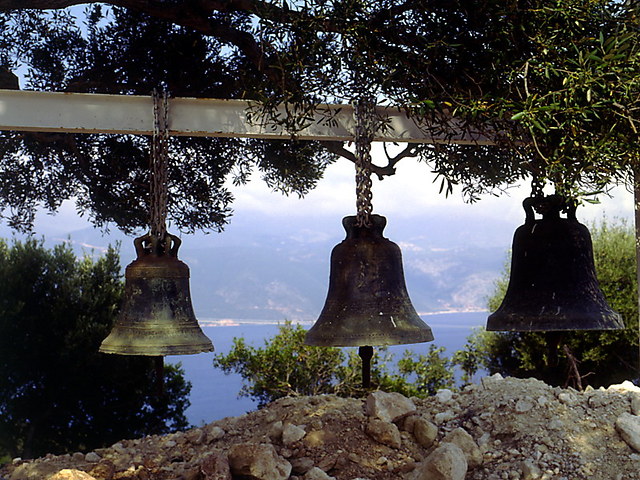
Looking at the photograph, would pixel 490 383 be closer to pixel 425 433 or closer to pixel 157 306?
pixel 425 433

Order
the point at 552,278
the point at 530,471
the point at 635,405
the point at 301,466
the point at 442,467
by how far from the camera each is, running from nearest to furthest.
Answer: the point at 552,278, the point at 442,467, the point at 530,471, the point at 301,466, the point at 635,405

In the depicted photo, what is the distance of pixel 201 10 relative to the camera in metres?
8.22

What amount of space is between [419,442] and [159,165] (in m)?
2.88

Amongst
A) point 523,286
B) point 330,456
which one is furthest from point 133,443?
point 523,286

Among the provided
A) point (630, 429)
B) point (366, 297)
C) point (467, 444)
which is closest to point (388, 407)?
point (467, 444)

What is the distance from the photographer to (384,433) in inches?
215

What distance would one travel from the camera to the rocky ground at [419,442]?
5031 millimetres

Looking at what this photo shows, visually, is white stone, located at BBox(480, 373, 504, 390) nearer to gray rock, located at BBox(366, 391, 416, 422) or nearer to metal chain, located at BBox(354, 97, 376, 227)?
gray rock, located at BBox(366, 391, 416, 422)

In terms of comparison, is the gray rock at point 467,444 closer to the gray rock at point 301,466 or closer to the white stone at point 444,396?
the white stone at point 444,396

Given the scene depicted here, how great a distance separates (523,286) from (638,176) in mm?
1265

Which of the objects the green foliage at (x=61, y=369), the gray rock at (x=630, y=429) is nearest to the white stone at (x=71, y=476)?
the gray rock at (x=630, y=429)

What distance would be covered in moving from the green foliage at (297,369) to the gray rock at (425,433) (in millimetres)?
5114

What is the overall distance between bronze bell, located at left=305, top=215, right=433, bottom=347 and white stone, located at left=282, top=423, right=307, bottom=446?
6.15ft

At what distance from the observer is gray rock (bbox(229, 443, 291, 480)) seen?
194 inches
